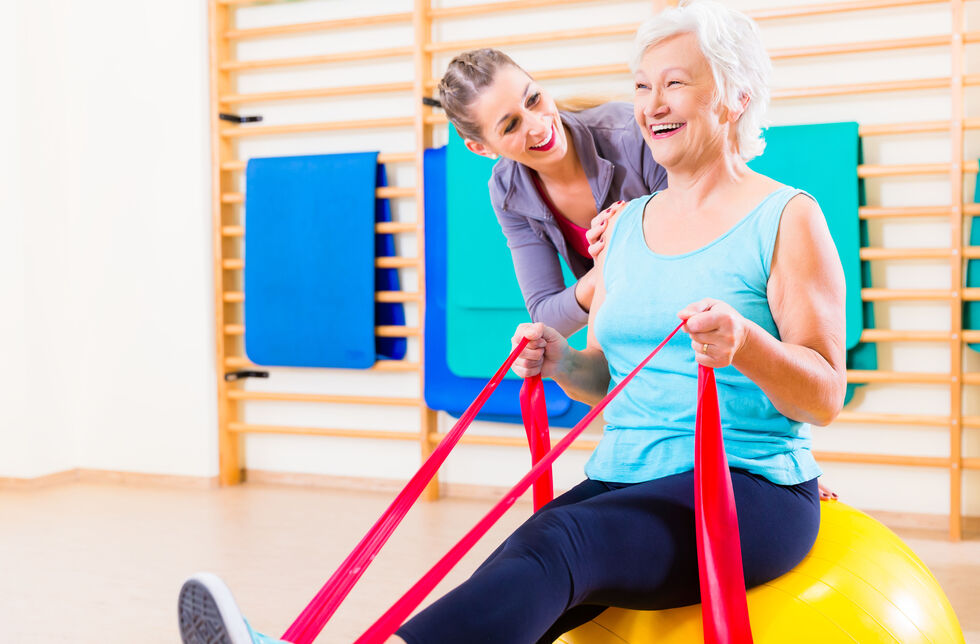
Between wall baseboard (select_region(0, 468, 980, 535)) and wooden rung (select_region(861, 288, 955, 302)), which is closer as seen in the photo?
wooden rung (select_region(861, 288, 955, 302))

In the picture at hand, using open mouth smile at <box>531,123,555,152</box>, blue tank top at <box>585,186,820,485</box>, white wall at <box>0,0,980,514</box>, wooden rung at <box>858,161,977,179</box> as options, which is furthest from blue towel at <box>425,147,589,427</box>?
blue tank top at <box>585,186,820,485</box>

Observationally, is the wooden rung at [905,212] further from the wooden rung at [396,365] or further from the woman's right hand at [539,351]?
the woman's right hand at [539,351]

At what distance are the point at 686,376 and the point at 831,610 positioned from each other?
1.23ft

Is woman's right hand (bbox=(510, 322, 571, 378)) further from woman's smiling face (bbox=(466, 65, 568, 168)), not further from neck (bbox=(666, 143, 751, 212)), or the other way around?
woman's smiling face (bbox=(466, 65, 568, 168))

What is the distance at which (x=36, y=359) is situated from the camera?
414 cm

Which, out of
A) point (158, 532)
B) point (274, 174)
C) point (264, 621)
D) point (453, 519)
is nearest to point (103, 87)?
point (274, 174)

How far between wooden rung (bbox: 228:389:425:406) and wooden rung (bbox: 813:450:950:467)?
1.60 meters

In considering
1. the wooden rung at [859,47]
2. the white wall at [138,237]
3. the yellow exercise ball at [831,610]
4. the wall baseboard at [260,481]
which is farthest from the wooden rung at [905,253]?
the yellow exercise ball at [831,610]

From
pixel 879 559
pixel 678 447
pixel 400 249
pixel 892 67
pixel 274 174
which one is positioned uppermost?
pixel 892 67

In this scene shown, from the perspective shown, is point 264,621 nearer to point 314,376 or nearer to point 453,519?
point 453,519

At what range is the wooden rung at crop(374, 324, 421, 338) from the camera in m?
3.79

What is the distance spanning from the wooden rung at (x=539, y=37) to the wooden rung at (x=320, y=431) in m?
1.62

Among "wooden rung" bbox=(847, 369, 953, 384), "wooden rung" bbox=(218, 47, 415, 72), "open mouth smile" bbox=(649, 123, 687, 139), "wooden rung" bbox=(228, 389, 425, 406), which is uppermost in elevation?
"wooden rung" bbox=(218, 47, 415, 72)

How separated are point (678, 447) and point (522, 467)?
2487mm
